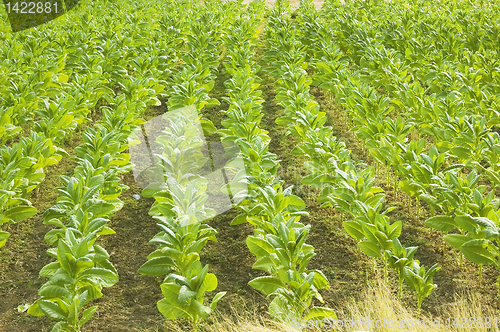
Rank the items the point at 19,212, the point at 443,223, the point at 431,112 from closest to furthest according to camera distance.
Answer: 1. the point at 443,223
2. the point at 19,212
3. the point at 431,112

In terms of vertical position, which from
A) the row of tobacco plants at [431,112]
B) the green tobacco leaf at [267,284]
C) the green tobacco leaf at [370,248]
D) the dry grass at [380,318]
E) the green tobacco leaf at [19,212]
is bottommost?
the dry grass at [380,318]

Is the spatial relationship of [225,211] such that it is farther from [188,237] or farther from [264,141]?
[188,237]

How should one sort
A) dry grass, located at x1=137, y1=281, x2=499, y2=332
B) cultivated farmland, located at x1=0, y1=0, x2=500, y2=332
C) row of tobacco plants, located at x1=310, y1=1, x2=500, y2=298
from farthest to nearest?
row of tobacco plants, located at x1=310, y1=1, x2=500, y2=298 → cultivated farmland, located at x1=0, y1=0, x2=500, y2=332 → dry grass, located at x1=137, y1=281, x2=499, y2=332

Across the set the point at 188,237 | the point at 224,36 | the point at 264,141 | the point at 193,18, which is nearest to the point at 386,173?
the point at 264,141

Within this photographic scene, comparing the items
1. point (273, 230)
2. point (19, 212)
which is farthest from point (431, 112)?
point (19, 212)

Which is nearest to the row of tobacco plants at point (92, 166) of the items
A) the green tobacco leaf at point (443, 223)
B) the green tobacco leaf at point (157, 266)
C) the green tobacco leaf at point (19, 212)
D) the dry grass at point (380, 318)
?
the green tobacco leaf at point (157, 266)

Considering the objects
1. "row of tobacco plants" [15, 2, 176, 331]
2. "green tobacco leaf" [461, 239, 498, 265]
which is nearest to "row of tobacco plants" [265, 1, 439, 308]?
"green tobacco leaf" [461, 239, 498, 265]

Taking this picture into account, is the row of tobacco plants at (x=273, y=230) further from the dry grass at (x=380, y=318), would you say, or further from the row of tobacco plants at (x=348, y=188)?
the row of tobacco plants at (x=348, y=188)

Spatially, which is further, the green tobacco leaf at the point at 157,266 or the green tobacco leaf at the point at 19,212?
the green tobacco leaf at the point at 19,212

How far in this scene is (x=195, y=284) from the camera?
343 cm

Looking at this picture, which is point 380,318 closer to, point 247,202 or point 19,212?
point 247,202

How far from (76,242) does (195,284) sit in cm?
94

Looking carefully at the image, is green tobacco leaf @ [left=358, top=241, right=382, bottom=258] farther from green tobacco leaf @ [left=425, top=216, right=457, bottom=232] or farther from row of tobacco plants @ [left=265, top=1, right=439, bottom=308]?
green tobacco leaf @ [left=425, top=216, right=457, bottom=232]

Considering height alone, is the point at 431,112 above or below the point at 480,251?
above
